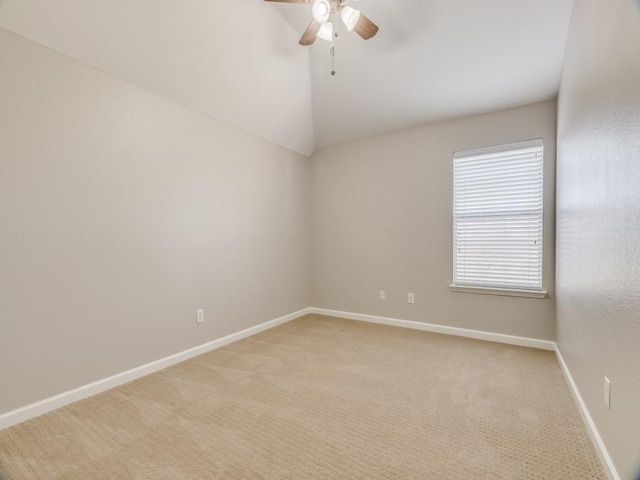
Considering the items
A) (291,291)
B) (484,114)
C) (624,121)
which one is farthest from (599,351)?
(291,291)

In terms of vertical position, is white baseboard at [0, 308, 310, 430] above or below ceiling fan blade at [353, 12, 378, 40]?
below

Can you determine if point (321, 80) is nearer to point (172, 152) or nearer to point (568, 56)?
point (172, 152)

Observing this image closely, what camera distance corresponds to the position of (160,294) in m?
2.57

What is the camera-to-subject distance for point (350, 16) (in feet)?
6.99

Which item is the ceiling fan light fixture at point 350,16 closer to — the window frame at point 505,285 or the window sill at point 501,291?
the window frame at point 505,285

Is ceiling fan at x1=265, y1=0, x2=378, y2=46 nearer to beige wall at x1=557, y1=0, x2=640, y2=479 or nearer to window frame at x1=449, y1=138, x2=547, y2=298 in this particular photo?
beige wall at x1=557, y1=0, x2=640, y2=479

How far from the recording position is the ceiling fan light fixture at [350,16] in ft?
6.84

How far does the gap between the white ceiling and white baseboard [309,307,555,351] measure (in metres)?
2.35

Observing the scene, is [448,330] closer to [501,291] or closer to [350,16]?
[501,291]

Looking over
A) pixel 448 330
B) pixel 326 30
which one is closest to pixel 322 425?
pixel 448 330

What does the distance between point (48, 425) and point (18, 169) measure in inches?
60.1

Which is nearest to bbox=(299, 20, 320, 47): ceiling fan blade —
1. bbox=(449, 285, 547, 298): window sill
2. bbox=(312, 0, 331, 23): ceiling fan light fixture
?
bbox=(312, 0, 331, 23): ceiling fan light fixture

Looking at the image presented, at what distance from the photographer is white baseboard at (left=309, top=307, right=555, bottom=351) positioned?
9.80ft

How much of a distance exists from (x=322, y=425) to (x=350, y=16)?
2.69m
